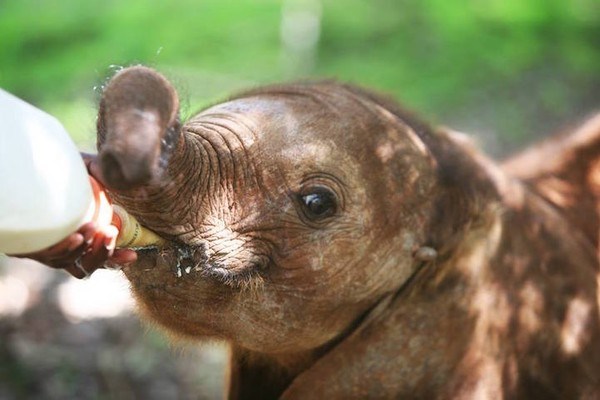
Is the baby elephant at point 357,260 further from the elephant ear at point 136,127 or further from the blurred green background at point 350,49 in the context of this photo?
the blurred green background at point 350,49

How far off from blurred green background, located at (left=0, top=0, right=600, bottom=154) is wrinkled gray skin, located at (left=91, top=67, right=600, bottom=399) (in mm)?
7557

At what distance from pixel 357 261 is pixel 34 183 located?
198 centimetres

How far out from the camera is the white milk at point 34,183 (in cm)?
366

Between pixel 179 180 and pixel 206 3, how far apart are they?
1358 cm

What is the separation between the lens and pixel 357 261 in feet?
17.2

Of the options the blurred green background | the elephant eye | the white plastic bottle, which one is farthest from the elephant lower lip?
the blurred green background

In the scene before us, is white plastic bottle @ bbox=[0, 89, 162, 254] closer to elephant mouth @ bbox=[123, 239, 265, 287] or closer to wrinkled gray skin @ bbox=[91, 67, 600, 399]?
wrinkled gray skin @ bbox=[91, 67, 600, 399]

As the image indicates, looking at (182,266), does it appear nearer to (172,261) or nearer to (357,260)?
(172,261)

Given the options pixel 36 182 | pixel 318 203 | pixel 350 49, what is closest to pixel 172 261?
pixel 318 203

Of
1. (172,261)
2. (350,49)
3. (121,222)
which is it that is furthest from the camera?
(350,49)

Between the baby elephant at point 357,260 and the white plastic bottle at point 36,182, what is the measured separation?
0.56 metres

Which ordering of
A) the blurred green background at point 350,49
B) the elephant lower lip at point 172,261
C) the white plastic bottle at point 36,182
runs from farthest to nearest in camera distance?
the blurred green background at point 350,49
the elephant lower lip at point 172,261
the white plastic bottle at point 36,182

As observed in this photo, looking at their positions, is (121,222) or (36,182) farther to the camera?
(121,222)

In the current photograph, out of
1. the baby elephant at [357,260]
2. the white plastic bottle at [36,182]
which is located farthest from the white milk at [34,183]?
the baby elephant at [357,260]
